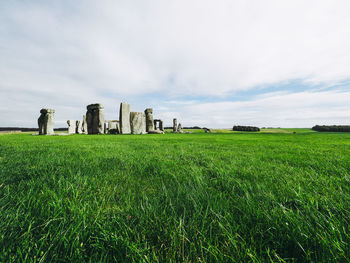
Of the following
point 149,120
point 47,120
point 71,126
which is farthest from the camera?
point 71,126

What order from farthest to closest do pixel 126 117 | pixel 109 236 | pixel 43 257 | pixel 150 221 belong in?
pixel 126 117 → pixel 150 221 → pixel 109 236 → pixel 43 257

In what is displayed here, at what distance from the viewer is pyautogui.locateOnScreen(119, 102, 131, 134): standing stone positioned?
14.7 meters

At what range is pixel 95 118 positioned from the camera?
1534 centimetres

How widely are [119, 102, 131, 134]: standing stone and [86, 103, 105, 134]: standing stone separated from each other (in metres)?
1.95

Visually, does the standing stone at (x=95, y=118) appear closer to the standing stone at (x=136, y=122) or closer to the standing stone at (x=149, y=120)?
the standing stone at (x=136, y=122)

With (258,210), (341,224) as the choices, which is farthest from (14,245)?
(341,224)

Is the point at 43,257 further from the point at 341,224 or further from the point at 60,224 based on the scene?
the point at 341,224

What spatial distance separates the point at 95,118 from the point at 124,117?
3.04 m

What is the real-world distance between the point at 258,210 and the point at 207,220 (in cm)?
30

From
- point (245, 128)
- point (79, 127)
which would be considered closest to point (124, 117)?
point (79, 127)

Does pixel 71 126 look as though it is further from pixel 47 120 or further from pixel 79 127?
pixel 47 120

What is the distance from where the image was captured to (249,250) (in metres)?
0.60

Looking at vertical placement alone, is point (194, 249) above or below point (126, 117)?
below

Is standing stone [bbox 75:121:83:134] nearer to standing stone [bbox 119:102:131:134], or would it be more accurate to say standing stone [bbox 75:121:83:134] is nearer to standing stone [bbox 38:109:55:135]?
standing stone [bbox 38:109:55:135]
